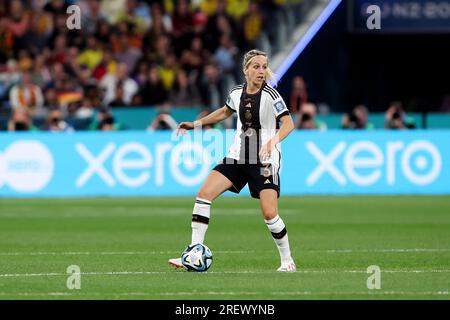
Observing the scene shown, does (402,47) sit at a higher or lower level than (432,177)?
higher

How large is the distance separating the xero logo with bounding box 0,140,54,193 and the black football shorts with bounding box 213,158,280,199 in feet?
40.6

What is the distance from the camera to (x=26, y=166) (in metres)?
25.3

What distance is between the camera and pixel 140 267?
45.2 ft

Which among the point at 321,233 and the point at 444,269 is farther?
the point at 321,233

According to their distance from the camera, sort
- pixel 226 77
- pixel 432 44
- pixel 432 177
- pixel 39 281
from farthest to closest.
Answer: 1. pixel 432 44
2. pixel 226 77
3. pixel 432 177
4. pixel 39 281

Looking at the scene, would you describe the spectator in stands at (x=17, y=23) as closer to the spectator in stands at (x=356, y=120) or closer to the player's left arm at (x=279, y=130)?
the spectator in stands at (x=356, y=120)

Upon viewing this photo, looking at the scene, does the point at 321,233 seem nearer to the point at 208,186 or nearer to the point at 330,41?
the point at 208,186

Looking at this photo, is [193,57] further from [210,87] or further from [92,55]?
[92,55]

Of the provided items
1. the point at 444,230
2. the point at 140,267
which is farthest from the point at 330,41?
the point at 140,267

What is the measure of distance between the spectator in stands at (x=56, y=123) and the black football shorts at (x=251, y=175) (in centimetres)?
1395

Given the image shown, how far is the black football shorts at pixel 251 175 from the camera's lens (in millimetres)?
13133

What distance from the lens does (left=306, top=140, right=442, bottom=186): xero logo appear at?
85.4ft

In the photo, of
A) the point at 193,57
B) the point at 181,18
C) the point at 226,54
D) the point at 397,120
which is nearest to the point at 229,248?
the point at 397,120
